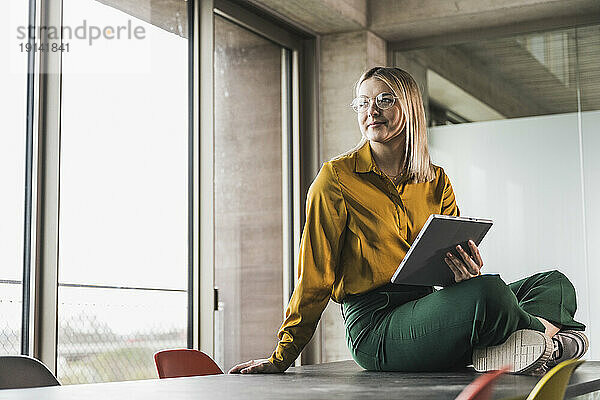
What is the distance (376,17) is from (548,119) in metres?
1.04

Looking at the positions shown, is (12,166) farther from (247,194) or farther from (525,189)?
(525,189)

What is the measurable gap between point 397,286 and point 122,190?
1382mm

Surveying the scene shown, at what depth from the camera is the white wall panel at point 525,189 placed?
443 cm

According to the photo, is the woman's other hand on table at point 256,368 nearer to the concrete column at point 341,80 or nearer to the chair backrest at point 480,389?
the chair backrest at point 480,389

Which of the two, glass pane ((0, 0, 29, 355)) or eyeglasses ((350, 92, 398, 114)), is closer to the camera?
eyeglasses ((350, 92, 398, 114))

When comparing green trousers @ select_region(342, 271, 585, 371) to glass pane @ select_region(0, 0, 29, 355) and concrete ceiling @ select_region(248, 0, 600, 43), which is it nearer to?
glass pane @ select_region(0, 0, 29, 355)

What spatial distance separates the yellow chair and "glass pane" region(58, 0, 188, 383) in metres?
2.10

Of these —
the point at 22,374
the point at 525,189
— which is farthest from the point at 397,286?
the point at 525,189

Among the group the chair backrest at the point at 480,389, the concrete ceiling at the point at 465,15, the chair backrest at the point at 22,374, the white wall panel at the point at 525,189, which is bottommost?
the chair backrest at the point at 22,374

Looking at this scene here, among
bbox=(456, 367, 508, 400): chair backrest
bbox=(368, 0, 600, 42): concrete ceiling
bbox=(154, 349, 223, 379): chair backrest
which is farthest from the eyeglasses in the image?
bbox=(368, 0, 600, 42): concrete ceiling

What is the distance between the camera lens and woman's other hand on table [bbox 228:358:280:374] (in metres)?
2.30

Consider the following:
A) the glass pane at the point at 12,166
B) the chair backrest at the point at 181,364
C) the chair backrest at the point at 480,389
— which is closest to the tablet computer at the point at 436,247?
the chair backrest at the point at 181,364

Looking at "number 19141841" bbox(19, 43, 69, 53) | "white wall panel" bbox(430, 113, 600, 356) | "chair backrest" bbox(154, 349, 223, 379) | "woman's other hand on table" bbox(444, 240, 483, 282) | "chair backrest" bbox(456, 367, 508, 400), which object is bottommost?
"chair backrest" bbox(154, 349, 223, 379)

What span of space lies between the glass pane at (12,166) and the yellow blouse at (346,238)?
3.23 ft
